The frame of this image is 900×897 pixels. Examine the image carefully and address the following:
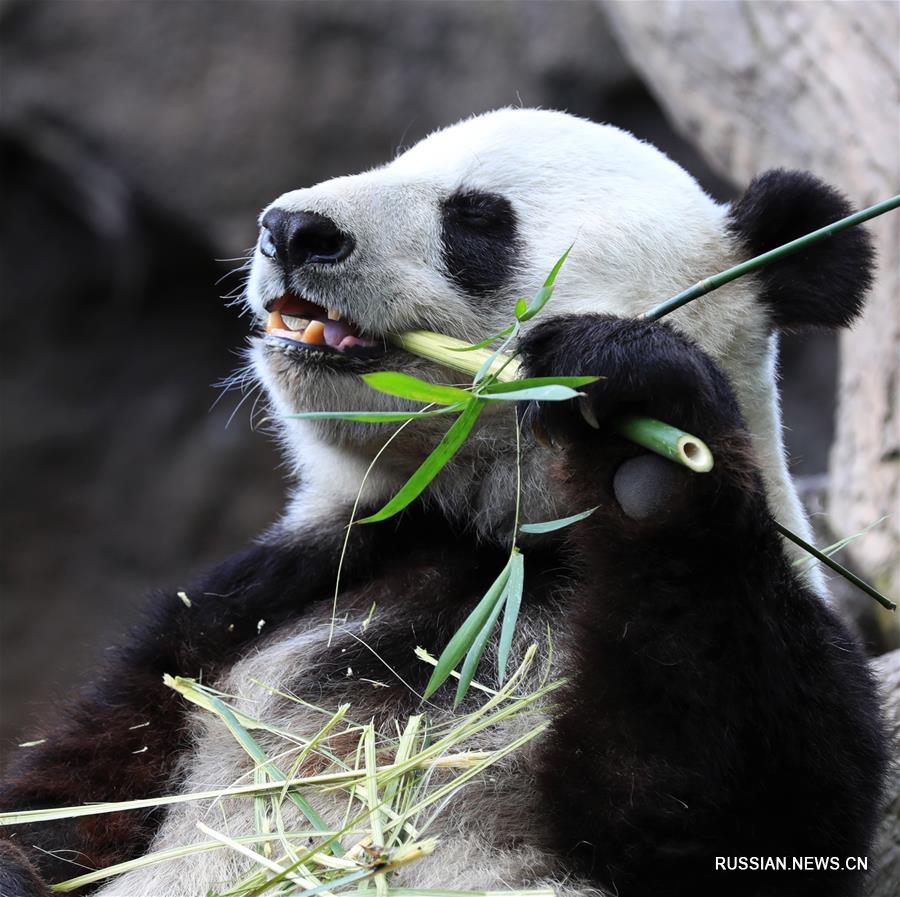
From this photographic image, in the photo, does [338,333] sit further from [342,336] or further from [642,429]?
[642,429]

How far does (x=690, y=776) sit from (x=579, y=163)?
1707 mm

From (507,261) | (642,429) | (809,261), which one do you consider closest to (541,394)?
(642,429)

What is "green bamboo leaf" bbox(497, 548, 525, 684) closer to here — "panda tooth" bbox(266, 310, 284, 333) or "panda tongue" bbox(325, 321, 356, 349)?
"panda tongue" bbox(325, 321, 356, 349)

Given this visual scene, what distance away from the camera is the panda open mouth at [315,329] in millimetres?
2846

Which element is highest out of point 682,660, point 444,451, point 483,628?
point 444,451

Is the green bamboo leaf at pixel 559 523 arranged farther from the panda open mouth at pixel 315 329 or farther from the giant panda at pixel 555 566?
the panda open mouth at pixel 315 329

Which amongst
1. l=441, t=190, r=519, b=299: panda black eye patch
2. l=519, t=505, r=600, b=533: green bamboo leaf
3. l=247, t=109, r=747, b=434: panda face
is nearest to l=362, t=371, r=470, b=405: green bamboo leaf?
l=519, t=505, r=600, b=533: green bamboo leaf

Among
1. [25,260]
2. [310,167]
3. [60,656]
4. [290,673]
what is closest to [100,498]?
[60,656]

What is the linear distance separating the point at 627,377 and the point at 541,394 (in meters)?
0.17

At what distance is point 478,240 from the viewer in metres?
3.04

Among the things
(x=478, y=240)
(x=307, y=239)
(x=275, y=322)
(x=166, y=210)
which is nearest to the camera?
(x=307, y=239)

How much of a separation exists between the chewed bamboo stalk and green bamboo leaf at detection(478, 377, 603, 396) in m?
0.06

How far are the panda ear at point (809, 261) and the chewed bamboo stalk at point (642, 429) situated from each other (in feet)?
3.25

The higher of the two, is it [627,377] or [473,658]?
[627,377]
